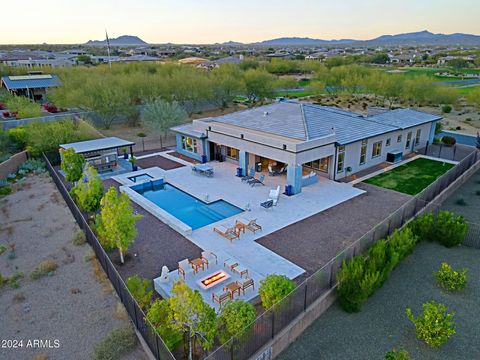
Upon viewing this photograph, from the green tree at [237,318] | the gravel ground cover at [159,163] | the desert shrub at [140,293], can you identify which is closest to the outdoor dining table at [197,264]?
the desert shrub at [140,293]

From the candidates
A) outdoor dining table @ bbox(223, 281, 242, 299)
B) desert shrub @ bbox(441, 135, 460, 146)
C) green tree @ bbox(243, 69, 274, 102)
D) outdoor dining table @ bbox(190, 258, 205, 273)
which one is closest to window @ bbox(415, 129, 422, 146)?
desert shrub @ bbox(441, 135, 460, 146)

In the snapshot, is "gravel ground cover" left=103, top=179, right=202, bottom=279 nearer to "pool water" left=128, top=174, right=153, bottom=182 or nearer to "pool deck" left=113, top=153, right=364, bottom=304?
"pool deck" left=113, top=153, right=364, bottom=304

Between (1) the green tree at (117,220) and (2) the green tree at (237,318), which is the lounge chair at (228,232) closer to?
(1) the green tree at (117,220)

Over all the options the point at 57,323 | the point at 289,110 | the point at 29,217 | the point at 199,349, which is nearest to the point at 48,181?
the point at 29,217

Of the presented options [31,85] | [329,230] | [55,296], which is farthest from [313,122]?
[31,85]

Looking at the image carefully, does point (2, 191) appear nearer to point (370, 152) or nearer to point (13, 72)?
point (370, 152)

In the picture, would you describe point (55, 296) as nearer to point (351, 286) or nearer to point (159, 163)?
point (351, 286)
